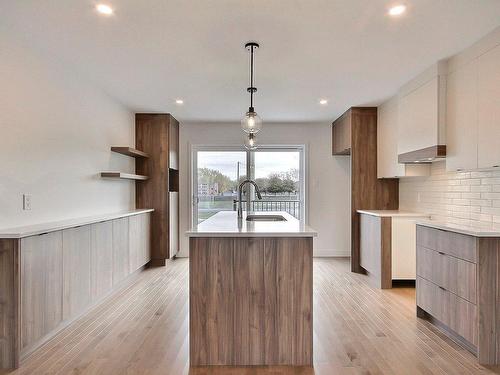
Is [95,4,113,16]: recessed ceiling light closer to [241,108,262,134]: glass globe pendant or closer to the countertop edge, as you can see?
[241,108,262,134]: glass globe pendant

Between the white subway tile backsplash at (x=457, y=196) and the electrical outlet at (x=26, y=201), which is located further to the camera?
the white subway tile backsplash at (x=457, y=196)

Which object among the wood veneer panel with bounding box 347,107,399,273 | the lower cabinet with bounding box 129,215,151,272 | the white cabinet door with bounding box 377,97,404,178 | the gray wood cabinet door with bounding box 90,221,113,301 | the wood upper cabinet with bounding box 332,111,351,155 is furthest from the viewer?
the wood upper cabinet with bounding box 332,111,351,155

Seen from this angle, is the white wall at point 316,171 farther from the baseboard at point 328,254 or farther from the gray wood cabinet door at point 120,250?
the gray wood cabinet door at point 120,250

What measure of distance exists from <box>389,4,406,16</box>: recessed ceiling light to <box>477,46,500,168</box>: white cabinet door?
0.93m

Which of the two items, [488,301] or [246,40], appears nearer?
[488,301]

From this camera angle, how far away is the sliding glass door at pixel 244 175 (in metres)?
6.30

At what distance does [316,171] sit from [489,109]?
11.6 feet

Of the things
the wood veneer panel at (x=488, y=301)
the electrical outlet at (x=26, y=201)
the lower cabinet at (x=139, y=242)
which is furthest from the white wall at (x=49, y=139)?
the wood veneer panel at (x=488, y=301)

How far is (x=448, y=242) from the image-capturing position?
2.79 m

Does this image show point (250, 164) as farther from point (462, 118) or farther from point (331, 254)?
point (462, 118)

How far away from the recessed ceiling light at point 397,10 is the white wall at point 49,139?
2.90 metres

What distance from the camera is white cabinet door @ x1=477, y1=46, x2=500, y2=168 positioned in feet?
8.81

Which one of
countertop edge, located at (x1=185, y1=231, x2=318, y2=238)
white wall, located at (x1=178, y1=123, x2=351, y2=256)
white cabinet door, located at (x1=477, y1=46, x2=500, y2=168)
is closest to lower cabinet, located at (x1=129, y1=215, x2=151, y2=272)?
white wall, located at (x1=178, y1=123, x2=351, y2=256)

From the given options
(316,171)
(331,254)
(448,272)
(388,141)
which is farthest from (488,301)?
(316,171)
